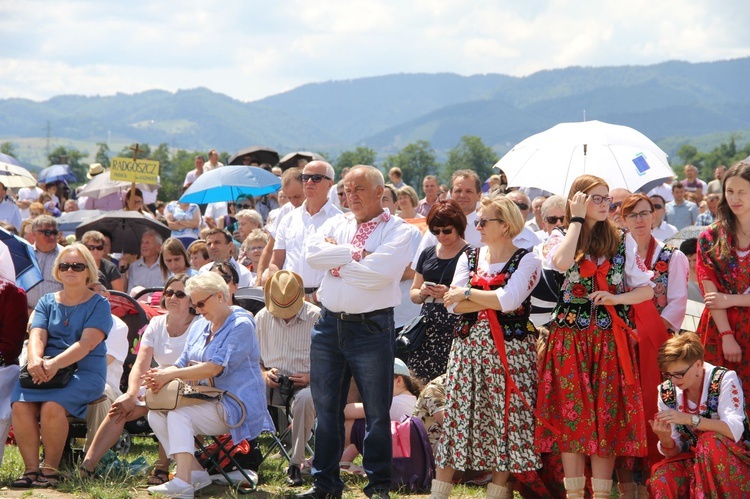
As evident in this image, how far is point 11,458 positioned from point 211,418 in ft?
6.54

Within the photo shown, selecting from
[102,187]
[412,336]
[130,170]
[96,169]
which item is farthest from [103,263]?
[96,169]

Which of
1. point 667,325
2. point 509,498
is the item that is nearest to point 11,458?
point 509,498

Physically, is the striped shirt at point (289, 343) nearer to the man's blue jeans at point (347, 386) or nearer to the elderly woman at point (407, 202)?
the man's blue jeans at point (347, 386)

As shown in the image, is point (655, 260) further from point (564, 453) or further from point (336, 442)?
point (336, 442)

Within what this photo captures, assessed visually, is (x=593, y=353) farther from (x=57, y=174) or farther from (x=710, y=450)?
(x=57, y=174)

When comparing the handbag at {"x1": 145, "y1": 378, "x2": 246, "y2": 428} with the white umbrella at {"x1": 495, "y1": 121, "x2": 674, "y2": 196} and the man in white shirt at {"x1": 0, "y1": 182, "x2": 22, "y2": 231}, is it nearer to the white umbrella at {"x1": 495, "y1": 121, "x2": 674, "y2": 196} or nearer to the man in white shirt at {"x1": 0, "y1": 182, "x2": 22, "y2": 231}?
the white umbrella at {"x1": 495, "y1": 121, "x2": 674, "y2": 196}

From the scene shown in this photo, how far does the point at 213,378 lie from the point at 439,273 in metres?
1.64

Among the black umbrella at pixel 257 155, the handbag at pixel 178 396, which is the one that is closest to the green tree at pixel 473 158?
the black umbrella at pixel 257 155

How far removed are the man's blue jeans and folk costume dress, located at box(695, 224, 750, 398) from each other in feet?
5.95

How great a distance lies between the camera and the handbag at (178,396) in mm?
5840

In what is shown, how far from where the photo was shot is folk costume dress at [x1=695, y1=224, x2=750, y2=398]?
5.25m

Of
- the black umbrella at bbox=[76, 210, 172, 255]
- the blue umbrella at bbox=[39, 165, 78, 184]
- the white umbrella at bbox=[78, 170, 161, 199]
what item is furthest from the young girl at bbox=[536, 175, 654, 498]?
the blue umbrella at bbox=[39, 165, 78, 184]

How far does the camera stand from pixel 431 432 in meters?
6.36

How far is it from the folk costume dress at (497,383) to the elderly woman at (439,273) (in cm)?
101
